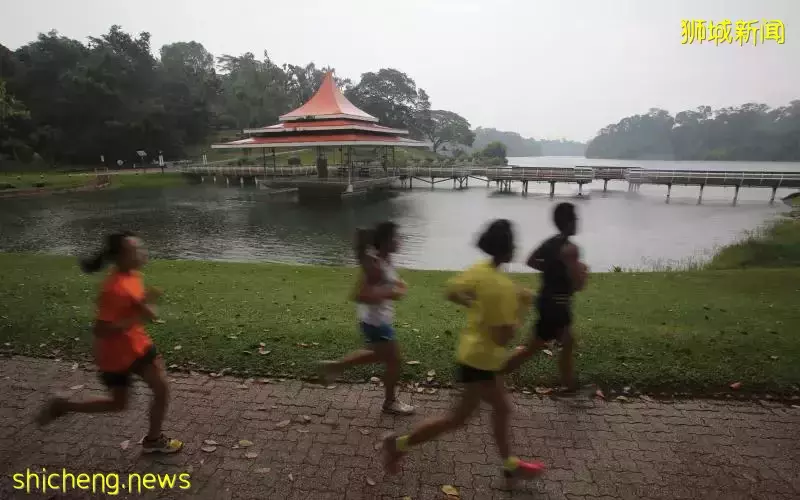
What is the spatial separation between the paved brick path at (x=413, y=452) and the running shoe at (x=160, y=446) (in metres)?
0.06

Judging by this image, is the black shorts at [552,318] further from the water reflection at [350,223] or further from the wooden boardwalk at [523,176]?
the wooden boardwalk at [523,176]

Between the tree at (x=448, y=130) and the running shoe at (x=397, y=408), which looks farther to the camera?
the tree at (x=448, y=130)

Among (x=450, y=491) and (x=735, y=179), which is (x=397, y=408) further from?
(x=735, y=179)

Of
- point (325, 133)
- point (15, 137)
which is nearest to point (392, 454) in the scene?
point (325, 133)

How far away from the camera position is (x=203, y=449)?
10.3ft

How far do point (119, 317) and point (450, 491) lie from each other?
2235 mm

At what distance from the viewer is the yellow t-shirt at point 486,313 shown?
8.41ft

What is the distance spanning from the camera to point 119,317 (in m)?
2.69

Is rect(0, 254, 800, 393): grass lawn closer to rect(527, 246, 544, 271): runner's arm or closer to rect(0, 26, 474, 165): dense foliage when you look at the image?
rect(527, 246, 544, 271): runner's arm

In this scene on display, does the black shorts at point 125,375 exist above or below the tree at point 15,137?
below

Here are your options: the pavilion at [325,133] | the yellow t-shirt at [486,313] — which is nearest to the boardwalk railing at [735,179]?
the pavilion at [325,133]

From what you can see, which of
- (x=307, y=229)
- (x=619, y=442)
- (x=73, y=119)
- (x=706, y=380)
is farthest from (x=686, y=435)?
(x=73, y=119)

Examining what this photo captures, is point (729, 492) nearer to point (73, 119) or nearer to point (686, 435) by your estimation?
point (686, 435)

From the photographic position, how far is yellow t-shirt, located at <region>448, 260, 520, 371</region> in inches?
101
